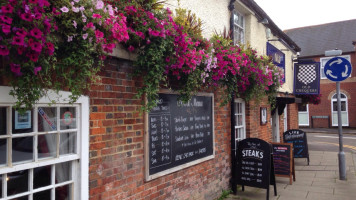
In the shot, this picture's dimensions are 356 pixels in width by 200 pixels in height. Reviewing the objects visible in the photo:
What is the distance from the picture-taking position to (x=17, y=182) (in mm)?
2547

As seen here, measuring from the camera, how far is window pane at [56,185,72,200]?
292cm

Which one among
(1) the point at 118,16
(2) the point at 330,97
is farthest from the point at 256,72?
(2) the point at 330,97

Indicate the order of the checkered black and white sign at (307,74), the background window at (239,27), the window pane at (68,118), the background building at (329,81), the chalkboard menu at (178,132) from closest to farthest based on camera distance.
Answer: the window pane at (68,118), the chalkboard menu at (178,132), the background window at (239,27), the checkered black and white sign at (307,74), the background building at (329,81)

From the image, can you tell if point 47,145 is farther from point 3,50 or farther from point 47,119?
point 3,50

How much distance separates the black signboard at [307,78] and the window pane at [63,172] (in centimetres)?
1011

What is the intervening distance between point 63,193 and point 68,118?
2.56 feet

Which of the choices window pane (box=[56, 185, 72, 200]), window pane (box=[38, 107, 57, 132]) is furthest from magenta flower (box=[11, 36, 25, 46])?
window pane (box=[56, 185, 72, 200])

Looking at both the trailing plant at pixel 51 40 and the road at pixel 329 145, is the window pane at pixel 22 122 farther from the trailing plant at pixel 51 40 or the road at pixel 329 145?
the road at pixel 329 145

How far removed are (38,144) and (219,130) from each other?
3880mm

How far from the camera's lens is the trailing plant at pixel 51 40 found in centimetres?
197

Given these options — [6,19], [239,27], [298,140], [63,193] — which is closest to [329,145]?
[298,140]

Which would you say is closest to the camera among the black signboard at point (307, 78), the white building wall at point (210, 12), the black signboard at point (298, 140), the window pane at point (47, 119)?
the window pane at point (47, 119)

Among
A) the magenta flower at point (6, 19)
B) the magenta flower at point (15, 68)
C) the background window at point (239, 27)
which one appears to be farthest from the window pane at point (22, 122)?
the background window at point (239, 27)

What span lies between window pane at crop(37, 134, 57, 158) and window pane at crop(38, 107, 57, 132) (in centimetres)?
8
